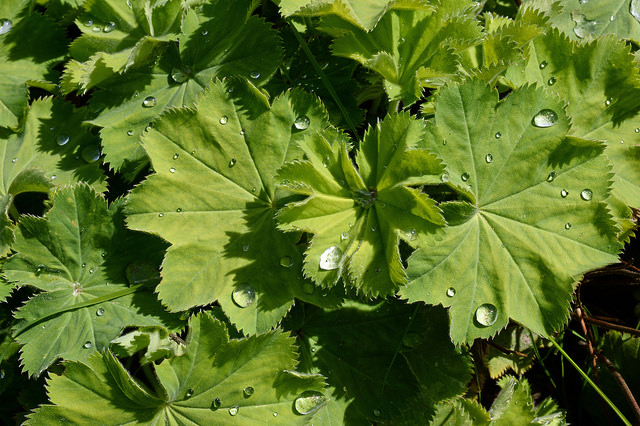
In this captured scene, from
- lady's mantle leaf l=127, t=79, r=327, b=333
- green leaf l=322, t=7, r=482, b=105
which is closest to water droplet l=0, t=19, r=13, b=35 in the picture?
lady's mantle leaf l=127, t=79, r=327, b=333

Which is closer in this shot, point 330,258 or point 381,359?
point 330,258

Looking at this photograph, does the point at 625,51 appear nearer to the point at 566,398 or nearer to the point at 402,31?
the point at 402,31

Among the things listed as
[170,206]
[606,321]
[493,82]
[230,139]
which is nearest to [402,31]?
[493,82]

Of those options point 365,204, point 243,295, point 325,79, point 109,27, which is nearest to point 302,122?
point 325,79

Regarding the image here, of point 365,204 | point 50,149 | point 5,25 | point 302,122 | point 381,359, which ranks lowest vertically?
point 381,359

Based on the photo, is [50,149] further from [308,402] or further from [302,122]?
[308,402]

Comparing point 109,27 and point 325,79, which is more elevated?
point 109,27

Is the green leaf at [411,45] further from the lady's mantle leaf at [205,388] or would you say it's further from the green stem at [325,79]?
the lady's mantle leaf at [205,388]
